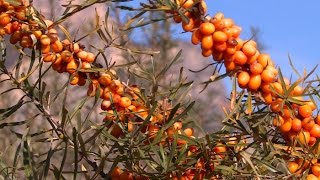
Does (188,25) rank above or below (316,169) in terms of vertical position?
above

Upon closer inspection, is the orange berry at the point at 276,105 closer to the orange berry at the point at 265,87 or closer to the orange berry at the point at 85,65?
the orange berry at the point at 265,87

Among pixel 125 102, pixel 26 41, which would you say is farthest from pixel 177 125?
pixel 26 41

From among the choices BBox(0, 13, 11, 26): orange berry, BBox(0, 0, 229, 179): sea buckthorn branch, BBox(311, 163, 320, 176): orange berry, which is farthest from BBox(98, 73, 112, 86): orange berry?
BBox(311, 163, 320, 176): orange berry

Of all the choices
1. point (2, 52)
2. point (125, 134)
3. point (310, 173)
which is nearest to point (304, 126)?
point (310, 173)

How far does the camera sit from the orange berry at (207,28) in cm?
51

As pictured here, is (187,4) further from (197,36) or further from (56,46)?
(56,46)

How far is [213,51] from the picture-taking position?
1.74 ft

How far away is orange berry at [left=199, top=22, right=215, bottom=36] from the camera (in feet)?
1.68

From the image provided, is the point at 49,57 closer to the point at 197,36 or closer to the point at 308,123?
the point at 197,36

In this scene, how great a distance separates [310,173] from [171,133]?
0.13 meters

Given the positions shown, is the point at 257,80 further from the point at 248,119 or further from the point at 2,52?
the point at 2,52

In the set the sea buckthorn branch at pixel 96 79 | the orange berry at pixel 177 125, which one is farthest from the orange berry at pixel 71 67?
the orange berry at pixel 177 125

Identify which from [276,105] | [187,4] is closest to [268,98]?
[276,105]

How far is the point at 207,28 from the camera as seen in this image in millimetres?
513
